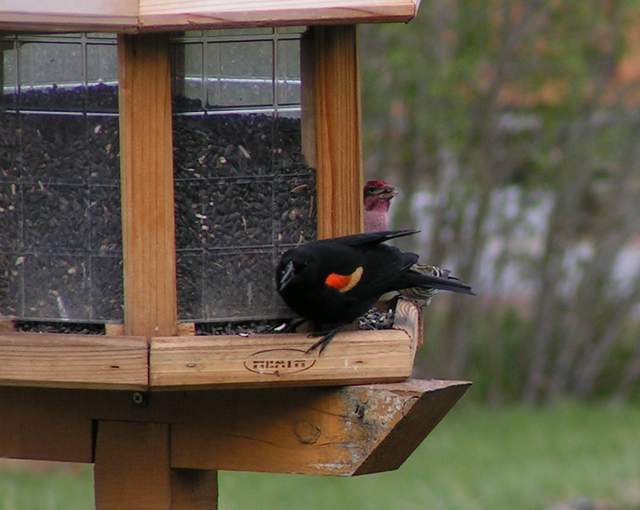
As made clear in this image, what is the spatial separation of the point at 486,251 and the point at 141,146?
8.36 metres

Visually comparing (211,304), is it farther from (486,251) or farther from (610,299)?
(610,299)

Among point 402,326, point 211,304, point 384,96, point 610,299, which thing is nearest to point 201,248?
point 211,304

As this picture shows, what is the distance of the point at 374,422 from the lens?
2.94 metres

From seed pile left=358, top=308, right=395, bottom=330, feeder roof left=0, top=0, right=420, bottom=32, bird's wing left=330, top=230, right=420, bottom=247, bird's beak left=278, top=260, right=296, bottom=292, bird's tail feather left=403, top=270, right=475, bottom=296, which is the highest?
feeder roof left=0, top=0, right=420, bottom=32

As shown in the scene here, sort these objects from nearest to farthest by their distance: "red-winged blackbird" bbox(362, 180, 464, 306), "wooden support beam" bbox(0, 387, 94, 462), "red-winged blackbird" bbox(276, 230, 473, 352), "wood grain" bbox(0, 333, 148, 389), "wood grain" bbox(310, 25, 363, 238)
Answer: "wood grain" bbox(0, 333, 148, 389)
"red-winged blackbird" bbox(276, 230, 473, 352)
"wood grain" bbox(310, 25, 363, 238)
"wooden support beam" bbox(0, 387, 94, 462)
"red-winged blackbird" bbox(362, 180, 464, 306)

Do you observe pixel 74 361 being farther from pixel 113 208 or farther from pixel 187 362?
pixel 113 208

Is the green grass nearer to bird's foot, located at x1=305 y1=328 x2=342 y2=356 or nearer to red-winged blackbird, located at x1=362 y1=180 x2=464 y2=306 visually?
red-winged blackbird, located at x1=362 y1=180 x2=464 y2=306

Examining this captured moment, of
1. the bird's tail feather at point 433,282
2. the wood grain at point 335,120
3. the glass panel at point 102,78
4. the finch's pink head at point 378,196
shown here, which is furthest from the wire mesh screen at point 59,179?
the finch's pink head at point 378,196

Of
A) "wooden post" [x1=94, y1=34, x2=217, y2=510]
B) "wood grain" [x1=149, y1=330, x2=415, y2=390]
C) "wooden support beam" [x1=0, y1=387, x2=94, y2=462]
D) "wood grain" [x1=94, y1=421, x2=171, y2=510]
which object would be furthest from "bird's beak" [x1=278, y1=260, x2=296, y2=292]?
"wooden support beam" [x1=0, y1=387, x2=94, y2=462]

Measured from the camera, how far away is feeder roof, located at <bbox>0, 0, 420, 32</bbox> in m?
2.75

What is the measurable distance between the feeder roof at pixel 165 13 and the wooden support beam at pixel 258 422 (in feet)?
2.75

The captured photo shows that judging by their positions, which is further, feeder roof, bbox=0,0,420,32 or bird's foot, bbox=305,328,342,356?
bird's foot, bbox=305,328,342,356

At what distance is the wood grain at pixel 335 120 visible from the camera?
314cm

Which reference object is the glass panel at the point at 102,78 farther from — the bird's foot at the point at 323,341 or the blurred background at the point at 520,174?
the blurred background at the point at 520,174
